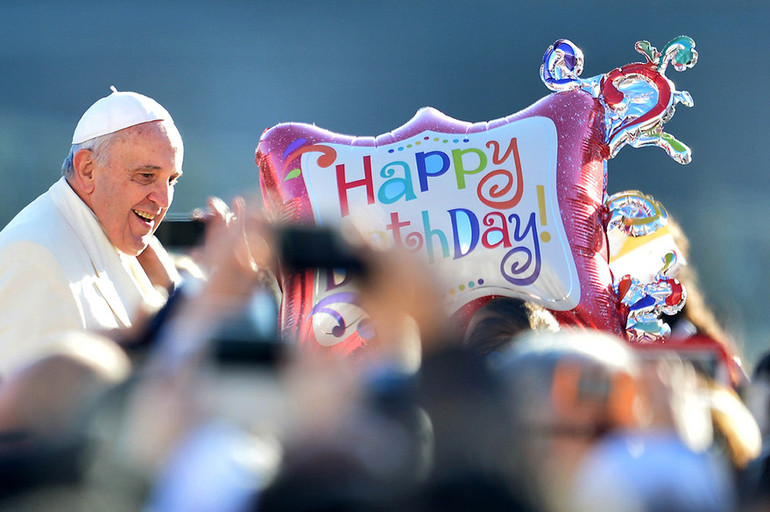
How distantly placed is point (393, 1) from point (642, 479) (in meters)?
3.12

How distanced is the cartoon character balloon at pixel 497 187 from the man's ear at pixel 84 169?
0.49 meters

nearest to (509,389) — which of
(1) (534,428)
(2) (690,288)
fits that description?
(1) (534,428)

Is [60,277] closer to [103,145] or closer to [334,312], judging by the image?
[103,145]

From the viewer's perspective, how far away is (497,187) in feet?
6.66

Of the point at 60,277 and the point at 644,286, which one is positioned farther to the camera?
the point at 644,286

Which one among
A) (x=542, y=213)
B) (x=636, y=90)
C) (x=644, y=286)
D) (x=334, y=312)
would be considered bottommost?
(x=644, y=286)

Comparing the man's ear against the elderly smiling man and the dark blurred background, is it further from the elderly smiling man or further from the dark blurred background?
the dark blurred background

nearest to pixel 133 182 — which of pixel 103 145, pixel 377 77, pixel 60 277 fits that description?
pixel 103 145

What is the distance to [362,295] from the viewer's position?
677 mm

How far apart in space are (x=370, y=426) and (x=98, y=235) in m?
1.29

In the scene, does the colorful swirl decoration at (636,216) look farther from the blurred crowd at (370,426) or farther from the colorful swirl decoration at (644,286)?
the blurred crowd at (370,426)

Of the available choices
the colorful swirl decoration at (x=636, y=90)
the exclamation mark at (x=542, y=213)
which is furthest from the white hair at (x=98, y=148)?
the colorful swirl decoration at (x=636, y=90)

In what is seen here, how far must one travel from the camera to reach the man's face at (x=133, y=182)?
1837mm

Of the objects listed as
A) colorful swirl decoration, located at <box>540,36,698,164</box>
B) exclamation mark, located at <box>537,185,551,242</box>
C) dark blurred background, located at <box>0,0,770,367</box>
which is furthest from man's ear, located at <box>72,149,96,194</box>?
dark blurred background, located at <box>0,0,770,367</box>
